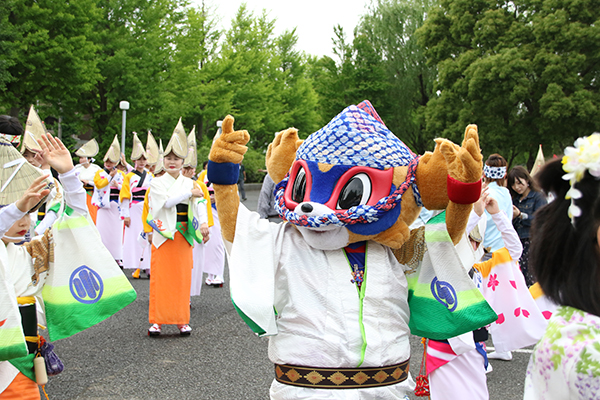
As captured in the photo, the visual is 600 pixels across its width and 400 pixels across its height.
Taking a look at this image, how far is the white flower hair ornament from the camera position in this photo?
144 cm

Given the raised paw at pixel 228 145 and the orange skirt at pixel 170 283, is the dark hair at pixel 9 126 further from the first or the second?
the raised paw at pixel 228 145

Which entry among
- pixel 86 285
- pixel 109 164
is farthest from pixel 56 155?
pixel 109 164

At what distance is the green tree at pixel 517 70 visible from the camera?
22734 mm

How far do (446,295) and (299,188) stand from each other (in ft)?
2.74

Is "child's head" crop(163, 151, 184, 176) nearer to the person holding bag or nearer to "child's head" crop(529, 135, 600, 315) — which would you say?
the person holding bag

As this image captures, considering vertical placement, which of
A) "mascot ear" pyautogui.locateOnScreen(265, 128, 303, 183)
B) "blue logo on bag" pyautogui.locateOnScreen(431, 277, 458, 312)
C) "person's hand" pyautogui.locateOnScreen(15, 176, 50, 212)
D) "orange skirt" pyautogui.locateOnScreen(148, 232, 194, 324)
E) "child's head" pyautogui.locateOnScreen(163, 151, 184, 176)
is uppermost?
"mascot ear" pyautogui.locateOnScreen(265, 128, 303, 183)

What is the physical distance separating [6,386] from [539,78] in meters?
24.4

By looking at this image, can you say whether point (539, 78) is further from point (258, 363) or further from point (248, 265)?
point (248, 265)

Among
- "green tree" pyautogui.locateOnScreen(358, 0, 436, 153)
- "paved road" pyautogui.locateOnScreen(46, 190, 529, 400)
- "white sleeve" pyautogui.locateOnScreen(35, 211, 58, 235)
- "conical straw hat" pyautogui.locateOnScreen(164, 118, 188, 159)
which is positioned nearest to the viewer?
"paved road" pyautogui.locateOnScreen(46, 190, 529, 400)

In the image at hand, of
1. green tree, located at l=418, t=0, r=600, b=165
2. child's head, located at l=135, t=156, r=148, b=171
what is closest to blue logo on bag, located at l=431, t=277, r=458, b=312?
child's head, located at l=135, t=156, r=148, b=171

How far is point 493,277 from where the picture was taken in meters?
4.44

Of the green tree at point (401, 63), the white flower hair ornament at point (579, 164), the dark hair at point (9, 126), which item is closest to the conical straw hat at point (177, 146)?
the dark hair at point (9, 126)

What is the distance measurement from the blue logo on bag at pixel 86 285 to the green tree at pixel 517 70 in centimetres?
2249

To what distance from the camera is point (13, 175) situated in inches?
122
